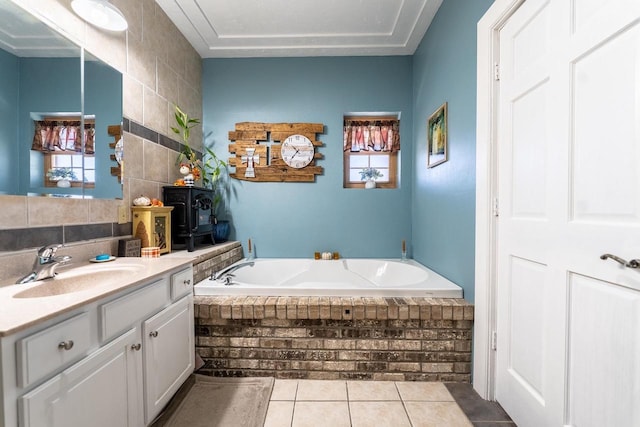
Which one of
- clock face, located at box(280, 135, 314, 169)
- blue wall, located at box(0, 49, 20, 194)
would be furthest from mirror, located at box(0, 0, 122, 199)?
clock face, located at box(280, 135, 314, 169)

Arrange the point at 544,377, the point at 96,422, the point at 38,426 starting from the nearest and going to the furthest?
the point at 38,426, the point at 96,422, the point at 544,377

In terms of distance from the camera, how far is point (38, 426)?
814 mm

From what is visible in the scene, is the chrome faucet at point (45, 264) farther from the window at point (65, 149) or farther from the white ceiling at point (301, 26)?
the white ceiling at point (301, 26)

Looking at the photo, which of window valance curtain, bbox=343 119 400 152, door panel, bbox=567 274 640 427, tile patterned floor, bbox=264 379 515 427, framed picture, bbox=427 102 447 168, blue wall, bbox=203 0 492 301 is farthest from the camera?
window valance curtain, bbox=343 119 400 152

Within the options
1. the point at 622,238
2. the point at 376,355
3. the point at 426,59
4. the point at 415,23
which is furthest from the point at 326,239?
the point at 622,238

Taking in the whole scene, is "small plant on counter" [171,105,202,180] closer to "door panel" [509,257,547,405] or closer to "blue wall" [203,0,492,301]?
"blue wall" [203,0,492,301]

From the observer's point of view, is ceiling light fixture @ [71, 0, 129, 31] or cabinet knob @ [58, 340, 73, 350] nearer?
cabinet knob @ [58, 340, 73, 350]

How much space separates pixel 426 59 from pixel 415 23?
303 mm

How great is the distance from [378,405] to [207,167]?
256 cm

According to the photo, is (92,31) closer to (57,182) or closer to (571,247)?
(57,182)

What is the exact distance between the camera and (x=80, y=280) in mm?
1340

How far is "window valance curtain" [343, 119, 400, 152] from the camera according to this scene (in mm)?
3123

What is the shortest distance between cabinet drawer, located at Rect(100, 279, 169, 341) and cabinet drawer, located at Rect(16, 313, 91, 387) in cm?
7

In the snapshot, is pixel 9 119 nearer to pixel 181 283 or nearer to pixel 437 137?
pixel 181 283
